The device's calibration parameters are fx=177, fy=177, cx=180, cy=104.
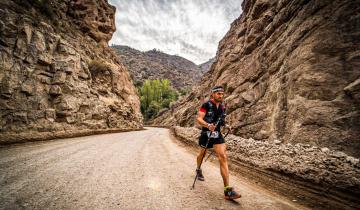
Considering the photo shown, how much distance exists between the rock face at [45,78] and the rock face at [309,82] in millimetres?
11746

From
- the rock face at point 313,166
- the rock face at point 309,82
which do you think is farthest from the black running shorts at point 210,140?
the rock face at point 309,82

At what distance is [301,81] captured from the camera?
6082 millimetres

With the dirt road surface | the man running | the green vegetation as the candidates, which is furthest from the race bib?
the green vegetation

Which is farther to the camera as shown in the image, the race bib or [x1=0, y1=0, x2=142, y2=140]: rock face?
[x1=0, y1=0, x2=142, y2=140]: rock face

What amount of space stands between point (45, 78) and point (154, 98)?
182 feet

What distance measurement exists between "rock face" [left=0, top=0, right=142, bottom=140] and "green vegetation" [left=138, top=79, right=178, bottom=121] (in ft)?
133

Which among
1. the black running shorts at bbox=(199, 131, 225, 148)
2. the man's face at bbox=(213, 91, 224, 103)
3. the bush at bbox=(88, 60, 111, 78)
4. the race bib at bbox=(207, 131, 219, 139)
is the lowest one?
the black running shorts at bbox=(199, 131, 225, 148)

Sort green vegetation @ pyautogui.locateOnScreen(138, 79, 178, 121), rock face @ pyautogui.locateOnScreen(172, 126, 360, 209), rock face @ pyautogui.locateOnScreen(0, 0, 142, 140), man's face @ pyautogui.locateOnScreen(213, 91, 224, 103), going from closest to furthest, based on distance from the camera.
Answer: rock face @ pyautogui.locateOnScreen(172, 126, 360, 209)
man's face @ pyautogui.locateOnScreen(213, 91, 224, 103)
rock face @ pyautogui.locateOnScreen(0, 0, 142, 140)
green vegetation @ pyautogui.locateOnScreen(138, 79, 178, 121)

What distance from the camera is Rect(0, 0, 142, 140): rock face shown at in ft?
31.6

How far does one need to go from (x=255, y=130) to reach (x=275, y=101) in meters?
1.52

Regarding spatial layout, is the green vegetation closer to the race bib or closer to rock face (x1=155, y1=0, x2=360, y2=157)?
rock face (x1=155, y1=0, x2=360, y2=157)

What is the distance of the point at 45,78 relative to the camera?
469 inches

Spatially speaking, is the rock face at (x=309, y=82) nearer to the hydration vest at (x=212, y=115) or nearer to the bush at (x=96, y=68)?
the hydration vest at (x=212, y=115)

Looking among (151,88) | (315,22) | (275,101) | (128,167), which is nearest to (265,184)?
(128,167)
